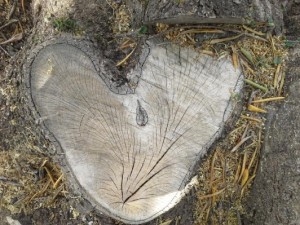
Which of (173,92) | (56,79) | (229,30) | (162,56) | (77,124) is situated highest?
(229,30)

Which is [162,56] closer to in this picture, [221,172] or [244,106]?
[244,106]

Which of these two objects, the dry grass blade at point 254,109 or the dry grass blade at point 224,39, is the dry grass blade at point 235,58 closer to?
the dry grass blade at point 224,39

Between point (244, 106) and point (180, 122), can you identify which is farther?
point (244, 106)

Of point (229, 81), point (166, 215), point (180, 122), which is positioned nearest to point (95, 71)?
point (180, 122)

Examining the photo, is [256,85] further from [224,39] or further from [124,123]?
[124,123]

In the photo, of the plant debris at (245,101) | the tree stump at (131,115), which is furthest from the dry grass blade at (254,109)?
the tree stump at (131,115)

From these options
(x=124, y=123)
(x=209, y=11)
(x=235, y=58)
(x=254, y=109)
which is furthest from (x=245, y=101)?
(x=124, y=123)

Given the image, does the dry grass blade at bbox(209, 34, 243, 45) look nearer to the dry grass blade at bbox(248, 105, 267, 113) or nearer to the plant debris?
the plant debris

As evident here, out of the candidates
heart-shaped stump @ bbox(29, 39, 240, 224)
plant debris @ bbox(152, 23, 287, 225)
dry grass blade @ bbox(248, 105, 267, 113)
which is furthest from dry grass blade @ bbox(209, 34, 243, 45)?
dry grass blade @ bbox(248, 105, 267, 113)
